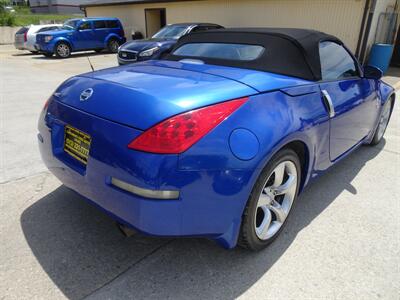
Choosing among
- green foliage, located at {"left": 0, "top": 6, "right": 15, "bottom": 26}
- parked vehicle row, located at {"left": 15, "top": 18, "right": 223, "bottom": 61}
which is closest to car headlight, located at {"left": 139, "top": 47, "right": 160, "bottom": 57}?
parked vehicle row, located at {"left": 15, "top": 18, "right": 223, "bottom": 61}

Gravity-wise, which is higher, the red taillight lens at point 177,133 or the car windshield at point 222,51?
the car windshield at point 222,51

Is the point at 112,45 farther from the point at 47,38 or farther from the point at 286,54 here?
the point at 286,54

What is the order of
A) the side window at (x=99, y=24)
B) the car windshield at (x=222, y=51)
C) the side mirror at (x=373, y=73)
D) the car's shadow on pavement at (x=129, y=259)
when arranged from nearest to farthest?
the car's shadow on pavement at (x=129, y=259) → the car windshield at (x=222, y=51) → the side mirror at (x=373, y=73) → the side window at (x=99, y=24)

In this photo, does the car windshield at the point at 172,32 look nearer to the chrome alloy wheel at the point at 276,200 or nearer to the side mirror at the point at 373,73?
the side mirror at the point at 373,73

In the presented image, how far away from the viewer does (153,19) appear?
1964 cm

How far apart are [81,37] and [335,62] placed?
1502 centimetres

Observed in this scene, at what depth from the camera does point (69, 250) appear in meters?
2.27

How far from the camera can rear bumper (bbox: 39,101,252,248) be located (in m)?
1.69

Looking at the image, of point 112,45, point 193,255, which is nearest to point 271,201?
point 193,255

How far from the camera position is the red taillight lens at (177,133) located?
169 cm

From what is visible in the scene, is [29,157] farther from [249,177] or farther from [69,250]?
[249,177]

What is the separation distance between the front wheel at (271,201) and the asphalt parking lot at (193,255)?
155mm

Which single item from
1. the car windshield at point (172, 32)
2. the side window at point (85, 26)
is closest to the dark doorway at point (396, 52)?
the car windshield at point (172, 32)

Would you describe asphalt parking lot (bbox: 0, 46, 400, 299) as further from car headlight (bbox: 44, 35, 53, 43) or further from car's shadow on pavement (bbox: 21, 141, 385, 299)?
car headlight (bbox: 44, 35, 53, 43)
